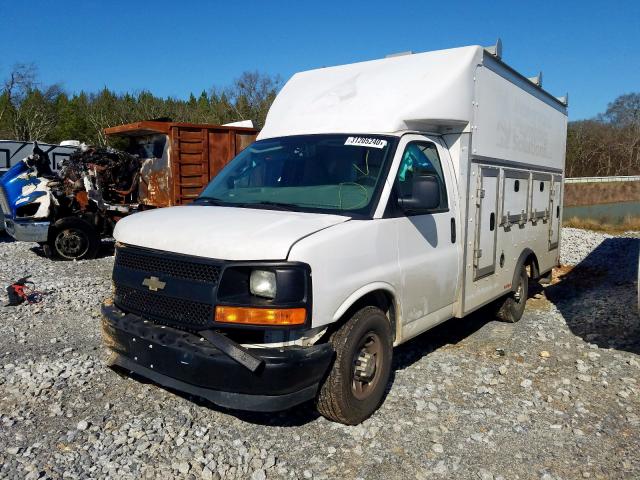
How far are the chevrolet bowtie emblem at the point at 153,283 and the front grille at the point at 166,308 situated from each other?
5cm

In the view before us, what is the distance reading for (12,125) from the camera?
4797cm

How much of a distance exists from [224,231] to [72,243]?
8.79 m

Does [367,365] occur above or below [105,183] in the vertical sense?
below

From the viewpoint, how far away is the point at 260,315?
10.3 feet

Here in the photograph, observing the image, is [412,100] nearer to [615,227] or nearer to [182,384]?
[182,384]

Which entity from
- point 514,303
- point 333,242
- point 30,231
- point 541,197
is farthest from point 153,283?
point 30,231

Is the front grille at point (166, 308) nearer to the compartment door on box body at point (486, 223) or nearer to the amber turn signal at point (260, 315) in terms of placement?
the amber turn signal at point (260, 315)

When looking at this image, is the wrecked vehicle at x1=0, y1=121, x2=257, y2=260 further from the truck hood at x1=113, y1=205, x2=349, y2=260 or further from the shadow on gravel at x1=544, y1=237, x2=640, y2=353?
the truck hood at x1=113, y1=205, x2=349, y2=260

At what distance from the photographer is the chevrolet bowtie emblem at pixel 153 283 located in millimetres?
3478

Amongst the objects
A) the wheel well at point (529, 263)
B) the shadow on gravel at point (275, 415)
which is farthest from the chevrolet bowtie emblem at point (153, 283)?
the wheel well at point (529, 263)

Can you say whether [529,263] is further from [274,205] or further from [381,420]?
[274,205]

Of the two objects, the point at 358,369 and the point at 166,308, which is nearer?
the point at 166,308

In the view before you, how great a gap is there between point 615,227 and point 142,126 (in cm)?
2066

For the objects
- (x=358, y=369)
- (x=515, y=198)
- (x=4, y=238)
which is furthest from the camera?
(x=4, y=238)
